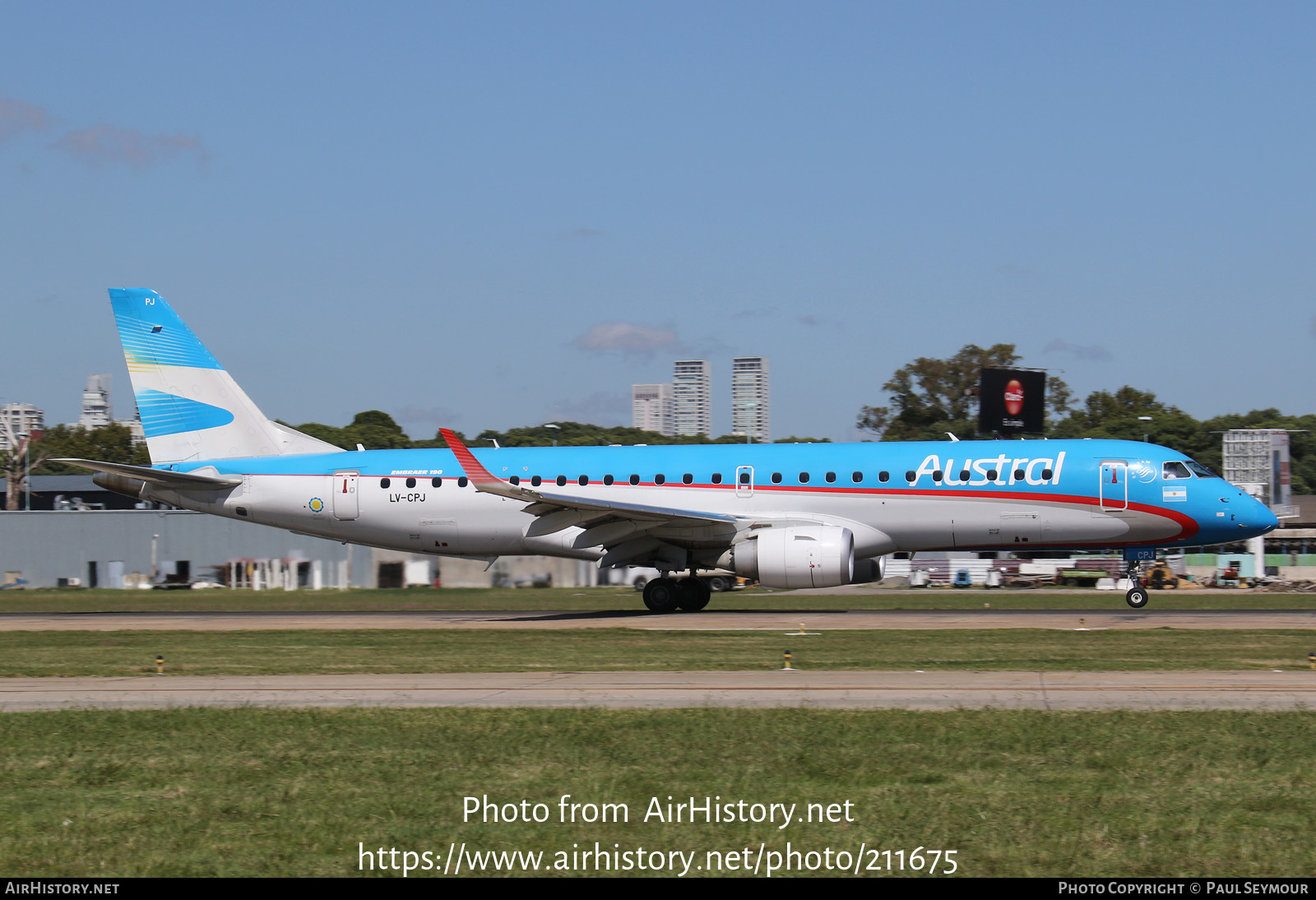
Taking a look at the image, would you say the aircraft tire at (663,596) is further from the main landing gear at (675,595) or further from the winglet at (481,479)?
the winglet at (481,479)

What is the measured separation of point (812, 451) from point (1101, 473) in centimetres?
660

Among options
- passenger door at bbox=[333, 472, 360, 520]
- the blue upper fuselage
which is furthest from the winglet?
passenger door at bbox=[333, 472, 360, 520]

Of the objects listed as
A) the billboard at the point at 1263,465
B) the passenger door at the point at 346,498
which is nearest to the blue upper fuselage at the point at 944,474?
the passenger door at the point at 346,498

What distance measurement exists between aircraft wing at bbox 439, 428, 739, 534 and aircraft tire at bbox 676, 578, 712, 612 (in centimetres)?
249

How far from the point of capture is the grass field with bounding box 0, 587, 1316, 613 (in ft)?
117

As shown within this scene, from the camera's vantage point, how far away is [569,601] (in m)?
40.2

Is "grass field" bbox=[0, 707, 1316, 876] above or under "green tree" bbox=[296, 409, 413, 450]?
under

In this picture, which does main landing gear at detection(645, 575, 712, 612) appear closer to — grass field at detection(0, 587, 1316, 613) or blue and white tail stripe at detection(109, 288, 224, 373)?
grass field at detection(0, 587, 1316, 613)

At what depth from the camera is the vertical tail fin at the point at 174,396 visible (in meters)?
33.2

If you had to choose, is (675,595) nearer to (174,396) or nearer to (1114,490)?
(1114,490)

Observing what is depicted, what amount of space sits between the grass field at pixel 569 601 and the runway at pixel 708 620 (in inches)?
110

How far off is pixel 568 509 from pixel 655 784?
1919cm

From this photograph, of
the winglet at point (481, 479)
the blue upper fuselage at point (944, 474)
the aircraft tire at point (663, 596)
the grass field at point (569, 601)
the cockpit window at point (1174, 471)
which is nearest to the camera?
the winglet at point (481, 479)

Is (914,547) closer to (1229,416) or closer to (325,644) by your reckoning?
(325,644)
